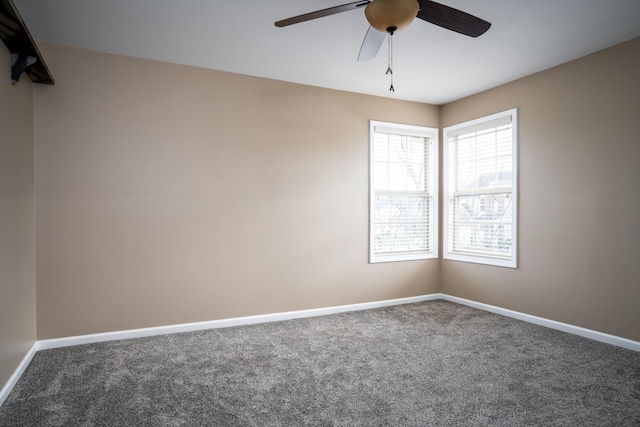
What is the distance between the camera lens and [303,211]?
4301mm

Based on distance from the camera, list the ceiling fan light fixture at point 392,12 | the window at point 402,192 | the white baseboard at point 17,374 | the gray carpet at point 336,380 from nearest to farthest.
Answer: the ceiling fan light fixture at point 392,12 < the gray carpet at point 336,380 < the white baseboard at point 17,374 < the window at point 402,192

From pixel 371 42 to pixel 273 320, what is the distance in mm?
2885

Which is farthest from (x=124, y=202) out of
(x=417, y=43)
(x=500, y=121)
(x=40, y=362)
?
(x=500, y=121)

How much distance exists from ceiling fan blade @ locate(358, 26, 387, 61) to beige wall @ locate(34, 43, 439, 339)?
1609 mm

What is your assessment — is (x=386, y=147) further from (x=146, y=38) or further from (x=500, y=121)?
(x=146, y=38)

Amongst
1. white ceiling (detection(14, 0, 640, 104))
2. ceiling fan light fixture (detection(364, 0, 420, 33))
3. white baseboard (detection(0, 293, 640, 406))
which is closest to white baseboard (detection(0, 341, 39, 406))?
white baseboard (detection(0, 293, 640, 406))

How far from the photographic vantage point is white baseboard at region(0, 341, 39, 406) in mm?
2366

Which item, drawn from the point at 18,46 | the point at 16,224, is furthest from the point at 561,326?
the point at 18,46

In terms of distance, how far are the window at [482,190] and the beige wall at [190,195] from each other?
1097mm

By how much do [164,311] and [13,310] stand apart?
4.01 ft

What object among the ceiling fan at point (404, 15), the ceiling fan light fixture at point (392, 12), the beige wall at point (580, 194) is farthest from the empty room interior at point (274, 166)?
the ceiling fan light fixture at point (392, 12)

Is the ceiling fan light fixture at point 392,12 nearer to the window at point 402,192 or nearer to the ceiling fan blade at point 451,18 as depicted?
the ceiling fan blade at point 451,18

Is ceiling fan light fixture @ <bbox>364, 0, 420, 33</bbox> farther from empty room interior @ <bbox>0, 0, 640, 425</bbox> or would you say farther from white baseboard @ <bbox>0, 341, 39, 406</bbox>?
white baseboard @ <bbox>0, 341, 39, 406</bbox>

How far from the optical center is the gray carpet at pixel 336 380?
2188 mm
